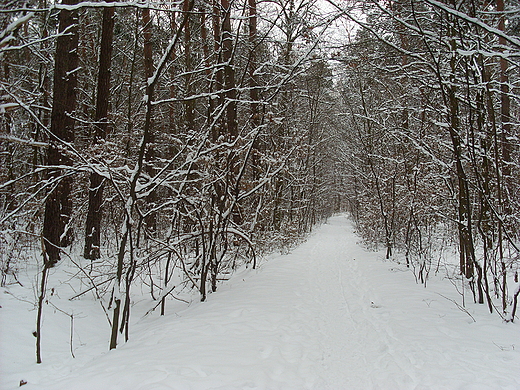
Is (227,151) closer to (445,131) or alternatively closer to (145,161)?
(145,161)

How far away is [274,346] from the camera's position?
149 inches

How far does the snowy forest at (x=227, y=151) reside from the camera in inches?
155

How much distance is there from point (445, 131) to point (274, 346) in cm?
585

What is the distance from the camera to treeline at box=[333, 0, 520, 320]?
14.8ft

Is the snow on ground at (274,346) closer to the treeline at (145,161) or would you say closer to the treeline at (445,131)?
the treeline at (145,161)

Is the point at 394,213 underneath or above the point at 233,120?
underneath

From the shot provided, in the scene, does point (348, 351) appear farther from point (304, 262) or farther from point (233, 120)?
point (233, 120)

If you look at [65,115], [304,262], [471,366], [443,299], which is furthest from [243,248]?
[471,366]

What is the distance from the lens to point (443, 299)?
5.41 m

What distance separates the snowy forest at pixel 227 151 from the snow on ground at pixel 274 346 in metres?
0.27

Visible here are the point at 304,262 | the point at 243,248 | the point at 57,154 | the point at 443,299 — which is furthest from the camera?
the point at 304,262

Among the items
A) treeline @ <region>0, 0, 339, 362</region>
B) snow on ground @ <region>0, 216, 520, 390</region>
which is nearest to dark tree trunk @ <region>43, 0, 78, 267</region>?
treeline @ <region>0, 0, 339, 362</region>

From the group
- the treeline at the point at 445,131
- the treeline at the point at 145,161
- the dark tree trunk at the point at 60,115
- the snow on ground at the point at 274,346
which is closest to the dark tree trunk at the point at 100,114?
the treeline at the point at 145,161

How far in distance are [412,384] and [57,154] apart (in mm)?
7214
